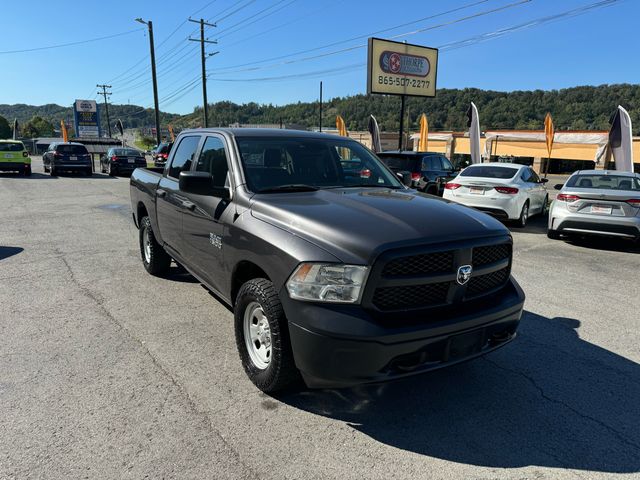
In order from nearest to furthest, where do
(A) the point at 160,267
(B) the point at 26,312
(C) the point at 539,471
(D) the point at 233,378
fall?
(C) the point at 539,471 → (D) the point at 233,378 → (B) the point at 26,312 → (A) the point at 160,267

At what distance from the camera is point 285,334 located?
298 centimetres

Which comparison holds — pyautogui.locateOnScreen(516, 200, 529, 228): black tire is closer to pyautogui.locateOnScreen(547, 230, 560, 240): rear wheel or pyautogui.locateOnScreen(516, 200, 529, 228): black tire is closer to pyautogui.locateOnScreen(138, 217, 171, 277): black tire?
pyautogui.locateOnScreen(547, 230, 560, 240): rear wheel

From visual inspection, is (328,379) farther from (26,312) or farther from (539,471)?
(26,312)

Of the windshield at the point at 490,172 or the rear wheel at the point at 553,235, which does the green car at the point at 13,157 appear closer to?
the windshield at the point at 490,172

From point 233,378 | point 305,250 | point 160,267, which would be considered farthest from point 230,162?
point 160,267

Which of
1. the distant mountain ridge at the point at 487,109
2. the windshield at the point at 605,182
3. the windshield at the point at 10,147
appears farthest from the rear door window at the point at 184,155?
the distant mountain ridge at the point at 487,109

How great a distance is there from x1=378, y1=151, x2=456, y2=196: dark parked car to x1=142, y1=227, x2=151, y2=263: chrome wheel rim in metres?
7.81

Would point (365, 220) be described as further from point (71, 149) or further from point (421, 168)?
point (71, 149)

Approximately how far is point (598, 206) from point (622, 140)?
12255 mm

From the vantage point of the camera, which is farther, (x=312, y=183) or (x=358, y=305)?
(x=312, y=183)

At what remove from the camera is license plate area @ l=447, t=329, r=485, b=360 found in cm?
288

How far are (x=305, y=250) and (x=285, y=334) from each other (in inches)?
22.6

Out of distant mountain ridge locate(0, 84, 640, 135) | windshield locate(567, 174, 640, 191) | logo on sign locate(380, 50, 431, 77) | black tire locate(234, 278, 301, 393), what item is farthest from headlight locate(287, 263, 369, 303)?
distant mountain ridge locate(0, 84, 640, 135)

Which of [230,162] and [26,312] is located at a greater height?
[230,162]
